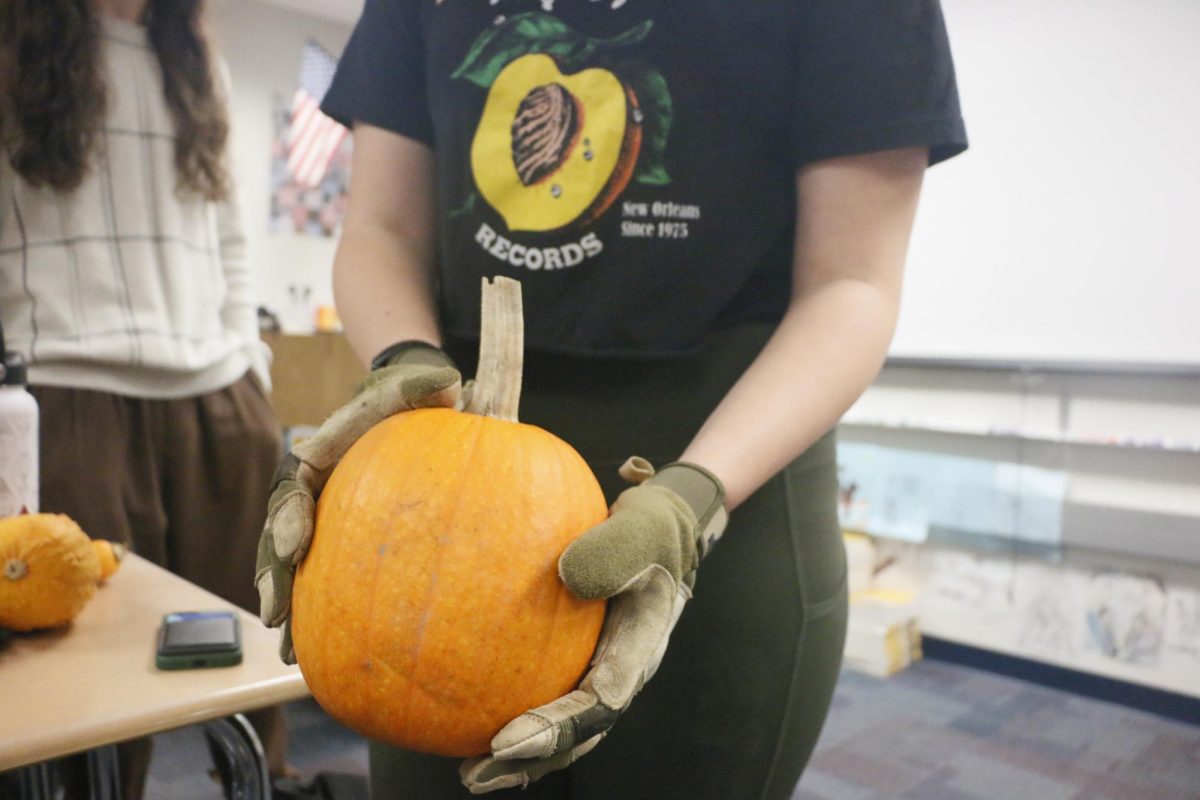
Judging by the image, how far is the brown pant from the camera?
143cm

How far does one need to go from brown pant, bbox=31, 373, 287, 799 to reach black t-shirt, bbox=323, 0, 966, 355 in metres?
0.95

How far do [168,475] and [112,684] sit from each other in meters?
0.80

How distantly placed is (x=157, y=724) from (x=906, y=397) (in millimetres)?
3592

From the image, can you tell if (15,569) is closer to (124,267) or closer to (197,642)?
(197,642)

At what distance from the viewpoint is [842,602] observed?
0.79 m

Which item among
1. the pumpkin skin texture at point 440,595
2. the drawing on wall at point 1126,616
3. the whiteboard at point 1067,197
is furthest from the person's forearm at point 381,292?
the drawing on wall at point 1126,616

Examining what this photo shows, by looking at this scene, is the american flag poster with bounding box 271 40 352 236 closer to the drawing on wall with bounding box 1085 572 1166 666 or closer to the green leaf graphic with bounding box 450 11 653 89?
the drawing on wall with bounding box 1085 572 1166 666

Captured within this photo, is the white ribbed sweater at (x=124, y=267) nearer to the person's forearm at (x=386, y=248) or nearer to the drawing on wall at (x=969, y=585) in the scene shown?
the person's forearm at (x=386, y=248)

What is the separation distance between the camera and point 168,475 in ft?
5.21

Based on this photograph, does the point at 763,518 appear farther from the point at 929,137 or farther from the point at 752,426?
the point at 929,137

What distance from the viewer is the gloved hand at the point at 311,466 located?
0.58 meters

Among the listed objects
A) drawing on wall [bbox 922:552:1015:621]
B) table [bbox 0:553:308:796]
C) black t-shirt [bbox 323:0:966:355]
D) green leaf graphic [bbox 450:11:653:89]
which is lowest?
drawing on wall [bbox 922:552:1015:621]

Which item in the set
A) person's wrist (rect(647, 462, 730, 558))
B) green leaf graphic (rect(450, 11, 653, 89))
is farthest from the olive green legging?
green leaf graphic (rect(450, 11, 653, 89))

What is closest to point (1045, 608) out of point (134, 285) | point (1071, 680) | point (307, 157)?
point (1071, 680)
